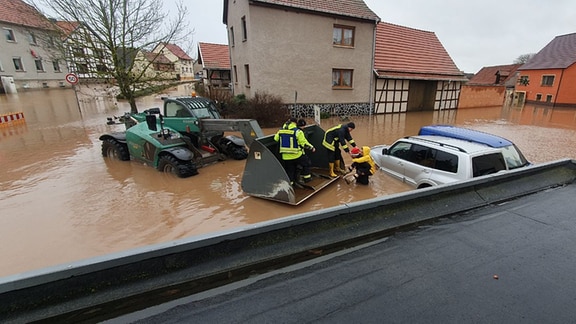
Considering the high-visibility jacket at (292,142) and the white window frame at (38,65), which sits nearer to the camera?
the high-visibility jacket at (292,142)

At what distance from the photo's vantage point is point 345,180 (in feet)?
22.8

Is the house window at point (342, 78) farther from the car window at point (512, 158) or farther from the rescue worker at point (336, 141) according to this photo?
the car window at point (512, 158)

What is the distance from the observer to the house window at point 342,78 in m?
18.0

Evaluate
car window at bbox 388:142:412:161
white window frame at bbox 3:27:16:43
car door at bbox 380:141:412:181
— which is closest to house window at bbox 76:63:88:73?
car door at bbox 380:141:412:181

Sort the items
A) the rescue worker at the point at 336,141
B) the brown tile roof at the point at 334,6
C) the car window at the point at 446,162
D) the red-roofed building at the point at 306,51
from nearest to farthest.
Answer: the car window at the point at 446,162
the rescue worker at the point at 336,141
the brown tile roof at the point at 334,6
the red-roofed building at the point at 306,51

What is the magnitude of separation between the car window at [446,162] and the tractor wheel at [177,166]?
19.8 ft

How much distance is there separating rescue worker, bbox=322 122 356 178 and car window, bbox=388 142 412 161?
1.13 m

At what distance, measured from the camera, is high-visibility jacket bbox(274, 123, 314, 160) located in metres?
5.73

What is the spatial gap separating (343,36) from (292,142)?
14.6 m

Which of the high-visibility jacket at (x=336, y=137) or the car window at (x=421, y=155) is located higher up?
the high-visibility jacket at (x=336, y=137)

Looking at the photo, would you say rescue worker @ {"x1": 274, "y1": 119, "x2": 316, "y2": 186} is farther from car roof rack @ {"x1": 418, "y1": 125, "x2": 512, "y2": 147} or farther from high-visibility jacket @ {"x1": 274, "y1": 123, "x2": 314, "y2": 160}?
car roof rack @ {"x1": 418, "y1": 125, "x2": 512, "y2": 147}

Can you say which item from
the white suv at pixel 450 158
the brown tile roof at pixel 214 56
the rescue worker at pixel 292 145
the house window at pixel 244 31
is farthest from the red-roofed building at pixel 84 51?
the white suv at pixel 450 158

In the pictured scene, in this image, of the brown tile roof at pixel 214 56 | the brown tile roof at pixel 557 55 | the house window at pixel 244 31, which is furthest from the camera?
the brown tile roof at pixel 557 55

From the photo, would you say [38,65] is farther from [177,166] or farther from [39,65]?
[177,166]
